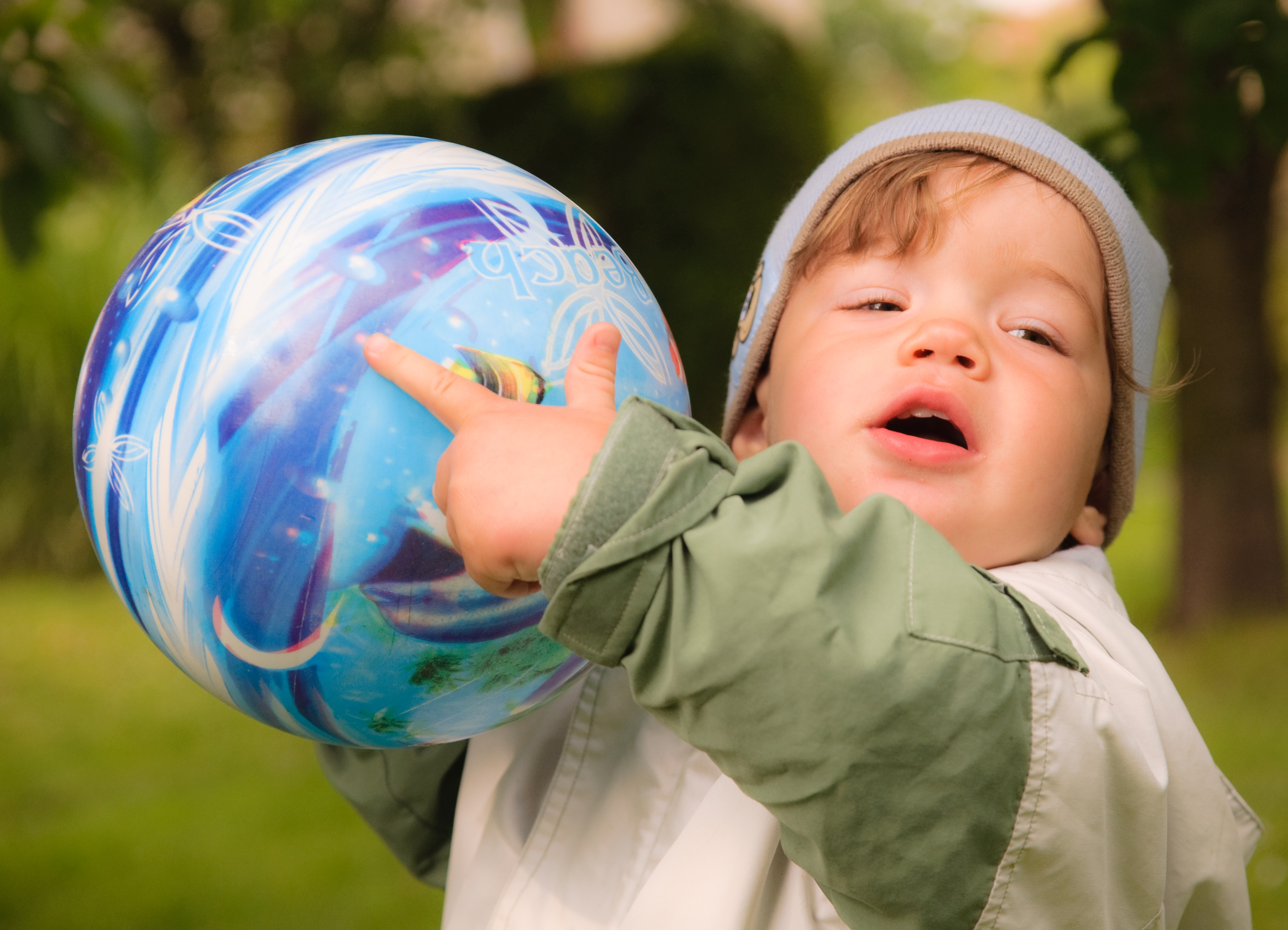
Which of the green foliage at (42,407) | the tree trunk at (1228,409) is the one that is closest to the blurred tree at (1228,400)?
the tree trunk at (1228,409)

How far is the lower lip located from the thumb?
0.39 metres

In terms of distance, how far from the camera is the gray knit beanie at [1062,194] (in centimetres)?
169

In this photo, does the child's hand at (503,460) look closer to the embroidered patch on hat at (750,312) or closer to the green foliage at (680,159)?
the embroidered patch on hat at (750,312)

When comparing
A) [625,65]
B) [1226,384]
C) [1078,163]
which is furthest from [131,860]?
[625,65]

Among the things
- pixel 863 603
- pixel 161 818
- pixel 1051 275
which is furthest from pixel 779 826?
pixel 161 818

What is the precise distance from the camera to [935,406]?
150 centimetres

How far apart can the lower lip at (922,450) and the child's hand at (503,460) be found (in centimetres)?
42

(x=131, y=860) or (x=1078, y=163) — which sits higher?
(x=1078, y=163)

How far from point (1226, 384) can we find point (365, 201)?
17.6ft

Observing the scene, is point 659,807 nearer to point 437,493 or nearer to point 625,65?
point 437,493

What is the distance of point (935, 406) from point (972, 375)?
7 centimetres

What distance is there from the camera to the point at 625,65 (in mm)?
8500

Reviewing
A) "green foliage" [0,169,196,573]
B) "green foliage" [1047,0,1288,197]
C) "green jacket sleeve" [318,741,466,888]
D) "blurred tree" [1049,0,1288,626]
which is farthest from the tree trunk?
"green foliage" [0,169,196,573]

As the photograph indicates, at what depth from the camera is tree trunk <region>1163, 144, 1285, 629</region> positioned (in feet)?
18.1
